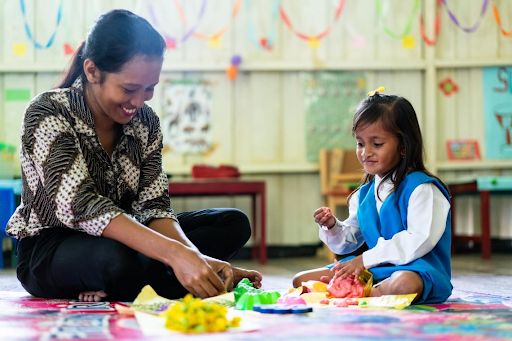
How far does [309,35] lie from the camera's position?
5691mm

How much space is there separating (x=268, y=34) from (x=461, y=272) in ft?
7.78

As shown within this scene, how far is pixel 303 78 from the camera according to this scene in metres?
5.69

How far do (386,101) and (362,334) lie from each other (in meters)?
1.10

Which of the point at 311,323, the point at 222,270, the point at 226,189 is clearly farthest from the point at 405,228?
the point at 226,189

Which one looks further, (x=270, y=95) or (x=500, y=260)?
(x=270, y=95)

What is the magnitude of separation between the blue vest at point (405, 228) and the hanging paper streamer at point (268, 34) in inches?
123

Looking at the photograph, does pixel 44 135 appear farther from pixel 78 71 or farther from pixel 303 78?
pixel 303 78

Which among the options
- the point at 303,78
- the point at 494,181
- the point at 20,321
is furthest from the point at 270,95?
the point at 20,321

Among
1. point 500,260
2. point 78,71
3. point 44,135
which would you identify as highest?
point 78,71

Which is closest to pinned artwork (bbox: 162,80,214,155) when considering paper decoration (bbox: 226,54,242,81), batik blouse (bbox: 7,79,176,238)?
paper decoration (bbox: 226,54,242,81)

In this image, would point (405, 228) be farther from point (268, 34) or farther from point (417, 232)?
point (268, 34)

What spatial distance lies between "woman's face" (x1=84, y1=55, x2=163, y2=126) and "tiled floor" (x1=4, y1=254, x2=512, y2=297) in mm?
1089

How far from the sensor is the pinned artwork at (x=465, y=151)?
5785 mm

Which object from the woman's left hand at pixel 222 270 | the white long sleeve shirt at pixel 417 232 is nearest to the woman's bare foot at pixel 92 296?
the woman's left hand at pixel 222 270
